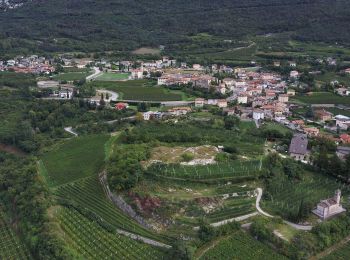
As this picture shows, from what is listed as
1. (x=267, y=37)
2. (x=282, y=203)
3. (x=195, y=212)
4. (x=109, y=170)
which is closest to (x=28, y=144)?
Answer: (x=109, y=170)

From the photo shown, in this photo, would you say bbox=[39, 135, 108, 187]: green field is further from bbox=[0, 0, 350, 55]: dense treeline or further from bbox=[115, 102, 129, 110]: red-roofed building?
bbox=[0, 0, 350, 55]: dense treeline

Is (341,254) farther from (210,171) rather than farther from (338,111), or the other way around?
(338,111)

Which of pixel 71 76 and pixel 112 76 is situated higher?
pixel 71 76

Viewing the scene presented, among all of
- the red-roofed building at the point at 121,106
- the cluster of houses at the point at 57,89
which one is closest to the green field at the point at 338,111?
the red-roofed building at the point at 121,106

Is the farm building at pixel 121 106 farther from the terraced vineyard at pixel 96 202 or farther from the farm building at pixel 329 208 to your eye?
the farm building at pixel 329 208

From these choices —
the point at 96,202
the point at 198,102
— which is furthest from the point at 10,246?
the point at 198,102
